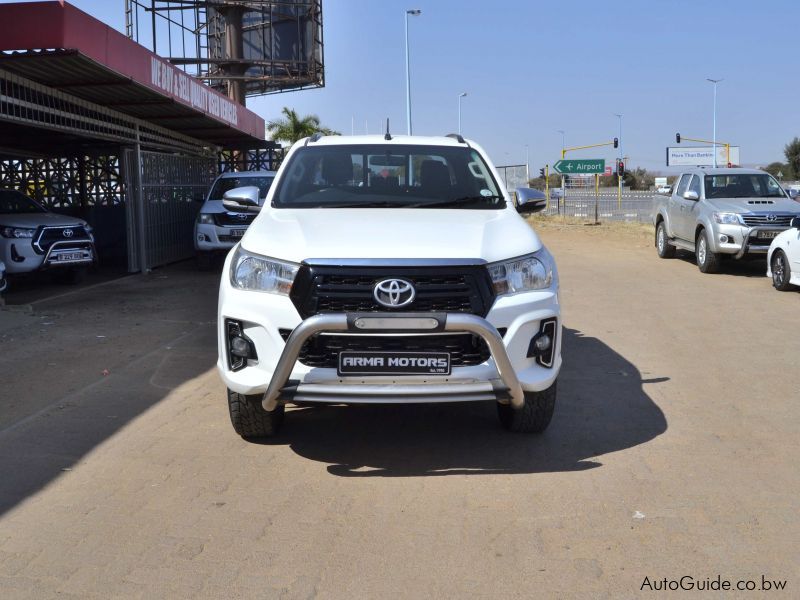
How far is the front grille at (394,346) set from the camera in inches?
178

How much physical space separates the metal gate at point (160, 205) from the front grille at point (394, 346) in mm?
11602

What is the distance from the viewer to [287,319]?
179 inches

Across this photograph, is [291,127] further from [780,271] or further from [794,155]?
[794,155]

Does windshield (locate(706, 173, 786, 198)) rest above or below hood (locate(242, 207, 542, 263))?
above

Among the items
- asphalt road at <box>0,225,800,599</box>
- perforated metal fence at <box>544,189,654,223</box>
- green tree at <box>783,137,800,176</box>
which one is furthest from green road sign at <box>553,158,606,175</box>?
green tree at <box>783,137,800,176</box>

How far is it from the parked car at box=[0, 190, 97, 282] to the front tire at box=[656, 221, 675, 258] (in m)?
10.6

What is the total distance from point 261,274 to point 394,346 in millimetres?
833

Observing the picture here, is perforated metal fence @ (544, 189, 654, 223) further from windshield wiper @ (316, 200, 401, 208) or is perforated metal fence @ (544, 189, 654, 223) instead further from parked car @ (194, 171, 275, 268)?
windshield wiper @ (316, 200, 401, 208)

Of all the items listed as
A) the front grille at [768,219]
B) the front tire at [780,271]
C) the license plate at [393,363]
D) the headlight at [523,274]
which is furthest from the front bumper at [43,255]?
the front grille at [768,219]

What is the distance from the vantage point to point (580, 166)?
116 ft

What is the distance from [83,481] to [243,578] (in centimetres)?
158

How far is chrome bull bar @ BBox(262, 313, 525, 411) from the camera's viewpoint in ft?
14.3

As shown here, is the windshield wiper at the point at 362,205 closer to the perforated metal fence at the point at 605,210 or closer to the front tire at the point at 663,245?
the front tire at the point at 663,245

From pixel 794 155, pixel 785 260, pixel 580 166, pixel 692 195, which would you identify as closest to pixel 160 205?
pixel 692 195
